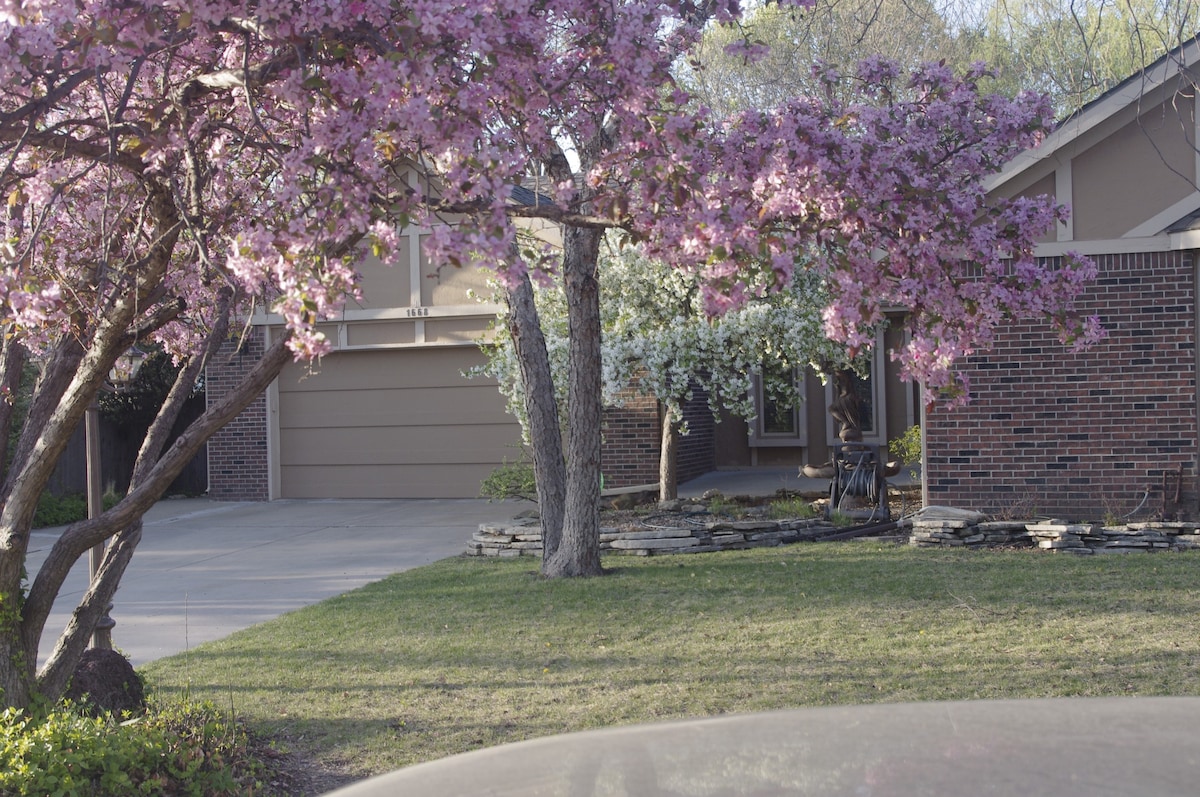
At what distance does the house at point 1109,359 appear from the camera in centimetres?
1033

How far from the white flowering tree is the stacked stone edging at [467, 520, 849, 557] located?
1.38 meters

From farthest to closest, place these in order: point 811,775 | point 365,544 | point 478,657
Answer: point 365,544 → point 478,657 → point 811,775

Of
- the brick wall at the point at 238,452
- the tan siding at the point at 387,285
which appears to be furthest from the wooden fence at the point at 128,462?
the tan siding at the point at 387,285

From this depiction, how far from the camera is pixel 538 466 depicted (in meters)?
9.66

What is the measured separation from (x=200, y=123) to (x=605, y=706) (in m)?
3.33

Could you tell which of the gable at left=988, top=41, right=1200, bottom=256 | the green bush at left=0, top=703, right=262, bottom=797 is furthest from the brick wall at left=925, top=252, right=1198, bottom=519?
the green bush at left=0, top=703, right=262, bottom=797

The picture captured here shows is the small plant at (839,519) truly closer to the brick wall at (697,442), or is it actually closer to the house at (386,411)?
the brick wall at (697,442)

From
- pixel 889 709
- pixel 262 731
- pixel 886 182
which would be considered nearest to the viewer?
pixel 889 709

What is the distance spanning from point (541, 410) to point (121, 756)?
5337mm

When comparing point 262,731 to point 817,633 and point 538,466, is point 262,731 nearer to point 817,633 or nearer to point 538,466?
point 817,633

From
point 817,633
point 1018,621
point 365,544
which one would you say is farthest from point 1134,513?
point 365,544

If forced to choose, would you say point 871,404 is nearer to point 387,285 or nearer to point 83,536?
point 387,285

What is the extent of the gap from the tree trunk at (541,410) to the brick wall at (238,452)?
8.72 meters

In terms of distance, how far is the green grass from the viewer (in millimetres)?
5801
